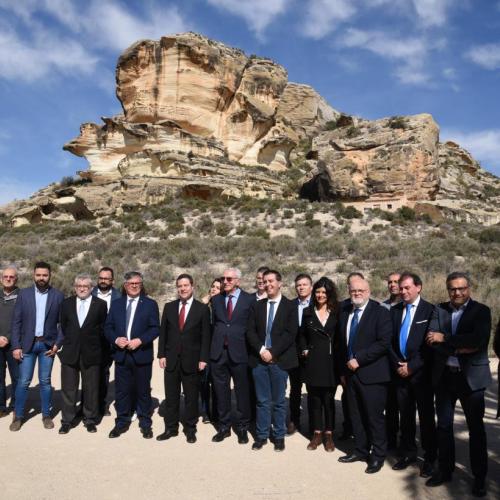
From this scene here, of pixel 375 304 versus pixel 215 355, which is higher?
pixel 375 304

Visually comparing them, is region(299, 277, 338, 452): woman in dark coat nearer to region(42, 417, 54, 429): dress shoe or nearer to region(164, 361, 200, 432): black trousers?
region(164, 361, 200, 432): black trousers

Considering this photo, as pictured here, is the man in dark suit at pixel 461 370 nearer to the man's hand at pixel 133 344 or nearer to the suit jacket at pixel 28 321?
the man's hand at pixel 133 344

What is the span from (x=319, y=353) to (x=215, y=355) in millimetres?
1128

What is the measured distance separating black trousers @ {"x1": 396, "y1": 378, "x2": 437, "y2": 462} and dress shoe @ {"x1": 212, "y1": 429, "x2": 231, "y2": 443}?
1.76m

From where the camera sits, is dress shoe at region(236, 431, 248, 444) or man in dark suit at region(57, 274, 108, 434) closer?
dress shoe at region(236, 431, 248, 444)

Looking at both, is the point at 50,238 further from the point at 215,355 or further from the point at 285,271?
the point at 215,355

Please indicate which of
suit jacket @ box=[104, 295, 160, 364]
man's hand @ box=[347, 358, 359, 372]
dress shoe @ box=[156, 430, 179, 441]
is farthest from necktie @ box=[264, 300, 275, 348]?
dress shoe @ box=[156, 430, 179, 441]

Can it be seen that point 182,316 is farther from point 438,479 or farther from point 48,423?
point 438,479

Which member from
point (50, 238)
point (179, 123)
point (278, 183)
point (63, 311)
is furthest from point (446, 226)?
point (63, 311)

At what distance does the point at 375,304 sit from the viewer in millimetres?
4129

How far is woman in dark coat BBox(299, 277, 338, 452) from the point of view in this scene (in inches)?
169

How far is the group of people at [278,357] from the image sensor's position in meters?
3.60

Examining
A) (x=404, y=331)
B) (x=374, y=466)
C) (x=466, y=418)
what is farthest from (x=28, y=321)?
(x=466, y=418)

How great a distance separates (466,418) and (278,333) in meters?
1.78
